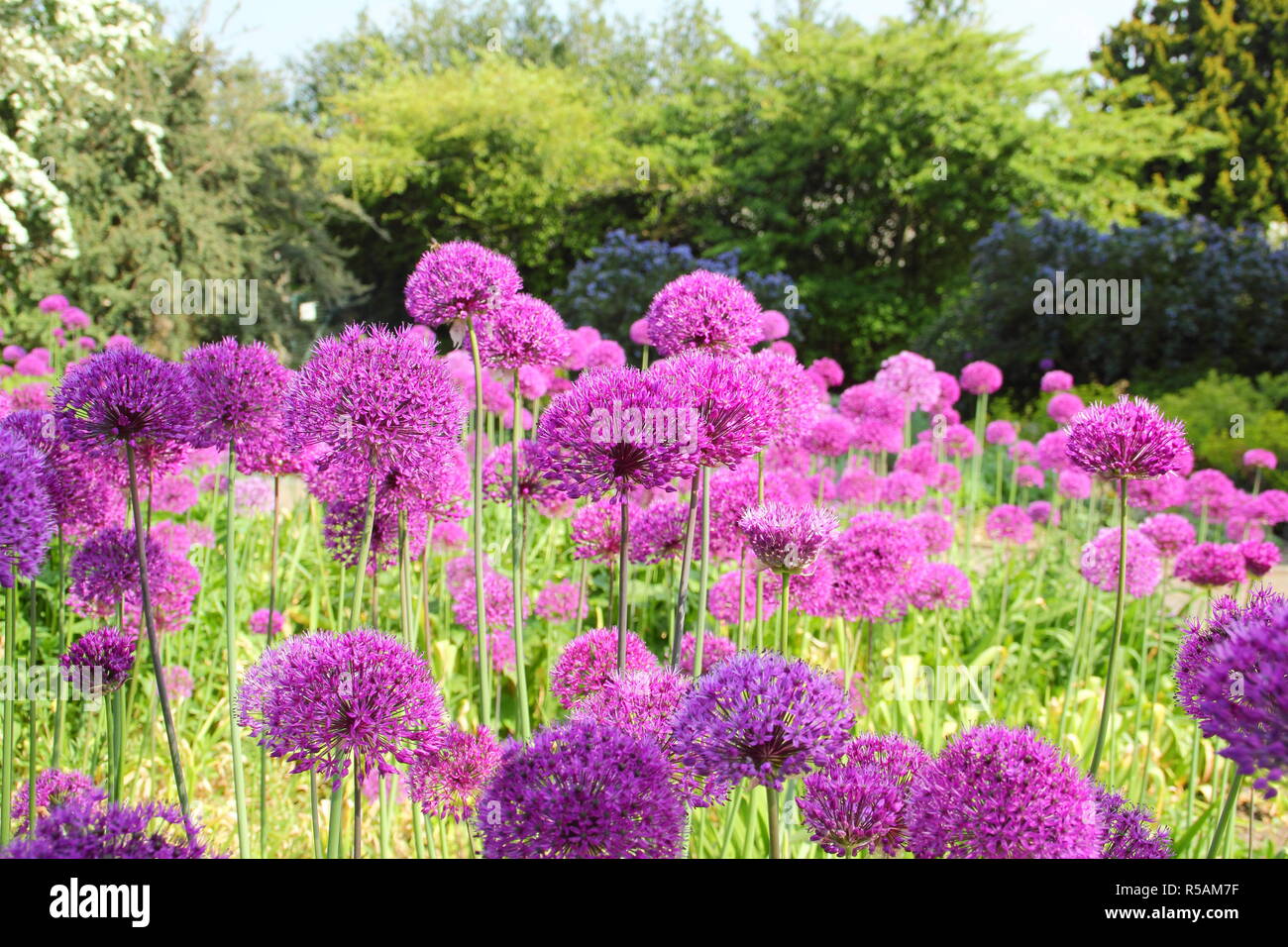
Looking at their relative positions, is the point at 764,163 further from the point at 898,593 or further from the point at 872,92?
the point at 898,593

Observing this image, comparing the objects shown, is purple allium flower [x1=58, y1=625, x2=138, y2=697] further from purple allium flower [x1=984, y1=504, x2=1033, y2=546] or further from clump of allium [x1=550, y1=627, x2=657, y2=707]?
purple allium flower [x1=984, y1=504, x2=1033, y2=546]

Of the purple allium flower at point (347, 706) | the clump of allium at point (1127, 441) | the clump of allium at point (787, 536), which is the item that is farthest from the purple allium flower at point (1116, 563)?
the purple allium flower at point (347, 706)

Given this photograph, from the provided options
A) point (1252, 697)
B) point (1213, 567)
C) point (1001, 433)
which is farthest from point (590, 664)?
point (1001, 433)

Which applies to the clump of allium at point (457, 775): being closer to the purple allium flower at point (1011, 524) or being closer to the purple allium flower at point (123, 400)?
the purple allium flower at point (123, 400)

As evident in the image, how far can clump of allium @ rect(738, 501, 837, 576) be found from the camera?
145 cm

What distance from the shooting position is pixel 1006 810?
3.24 ft

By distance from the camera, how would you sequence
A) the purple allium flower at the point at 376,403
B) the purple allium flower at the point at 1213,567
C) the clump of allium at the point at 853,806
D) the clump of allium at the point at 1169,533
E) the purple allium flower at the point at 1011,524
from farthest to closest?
the purple allium flower at the point at 1011,524
the clump of allium at the point at 1169,533
the purple allium flower at the point at 1213,567
the purple allium flower at the point at 376,403
the clump of allium at the point at 853,806

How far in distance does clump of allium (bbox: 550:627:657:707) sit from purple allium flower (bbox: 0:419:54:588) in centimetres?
77

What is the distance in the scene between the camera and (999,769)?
1.02 m

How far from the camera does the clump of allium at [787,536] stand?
56.9 inches

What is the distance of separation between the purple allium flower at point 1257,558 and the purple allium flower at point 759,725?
2.14 m
